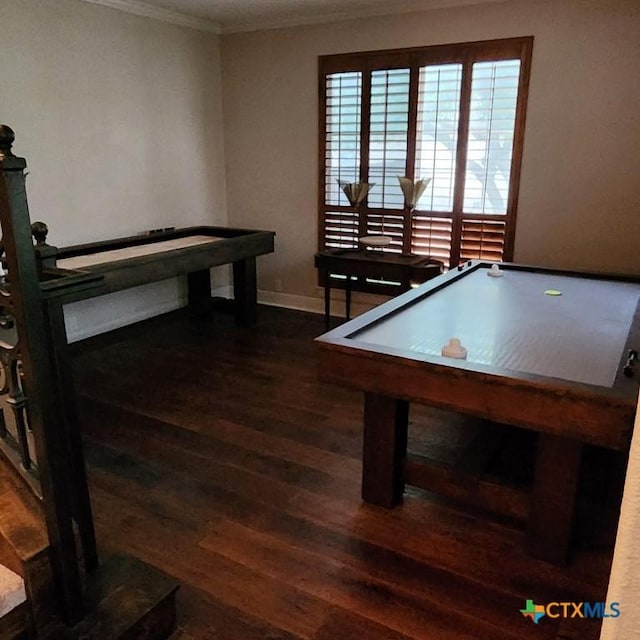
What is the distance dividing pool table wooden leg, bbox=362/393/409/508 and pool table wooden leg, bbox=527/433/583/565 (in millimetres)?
557

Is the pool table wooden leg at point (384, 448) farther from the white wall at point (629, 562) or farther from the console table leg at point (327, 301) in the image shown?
the console table leg at point (327, 301)

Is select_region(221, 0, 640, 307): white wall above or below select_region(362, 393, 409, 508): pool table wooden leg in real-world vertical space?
above

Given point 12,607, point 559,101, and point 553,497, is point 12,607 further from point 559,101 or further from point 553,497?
point 559,101

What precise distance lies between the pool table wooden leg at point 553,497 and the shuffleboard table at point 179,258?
7.98 feet

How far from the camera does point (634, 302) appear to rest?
293 cm

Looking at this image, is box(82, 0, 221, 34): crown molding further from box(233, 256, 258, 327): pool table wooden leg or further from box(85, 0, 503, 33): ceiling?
box(233, 256, 258, 327): pool table wooden leg

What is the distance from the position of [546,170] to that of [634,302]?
173 centimetres

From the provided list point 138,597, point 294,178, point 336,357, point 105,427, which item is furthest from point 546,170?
point 138,597

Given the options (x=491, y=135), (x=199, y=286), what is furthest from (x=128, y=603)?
(x=491, y=135)

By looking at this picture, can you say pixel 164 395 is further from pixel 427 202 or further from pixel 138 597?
pixel 427 202

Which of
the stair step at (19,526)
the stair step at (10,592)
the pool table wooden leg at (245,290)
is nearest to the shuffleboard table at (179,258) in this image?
the pool table wooden leg at (245,290)

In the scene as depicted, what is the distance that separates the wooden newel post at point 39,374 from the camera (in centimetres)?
136

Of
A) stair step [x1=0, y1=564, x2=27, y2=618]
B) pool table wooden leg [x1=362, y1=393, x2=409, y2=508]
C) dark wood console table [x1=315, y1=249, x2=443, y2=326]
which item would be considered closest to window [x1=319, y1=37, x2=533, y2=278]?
dark wood console table [x1=315, y1=249, x2=443, y2=326]

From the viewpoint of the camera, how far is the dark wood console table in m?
4.52
